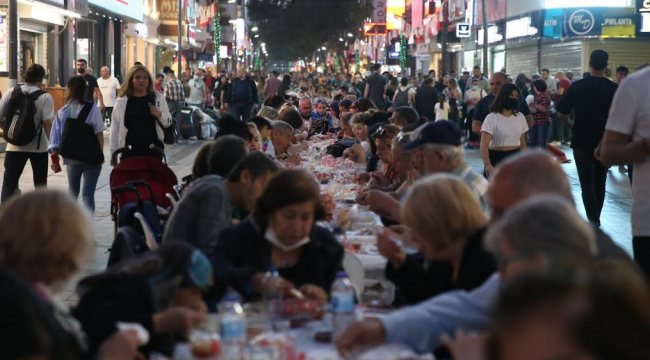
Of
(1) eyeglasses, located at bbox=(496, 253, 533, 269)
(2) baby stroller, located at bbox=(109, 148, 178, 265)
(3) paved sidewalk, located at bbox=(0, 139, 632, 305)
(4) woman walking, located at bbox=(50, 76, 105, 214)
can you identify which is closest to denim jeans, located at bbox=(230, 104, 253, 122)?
(3) paved sidewalk, located at bbox=(0, 139, 632, 305)

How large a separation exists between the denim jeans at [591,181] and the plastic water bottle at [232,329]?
25.0 feet

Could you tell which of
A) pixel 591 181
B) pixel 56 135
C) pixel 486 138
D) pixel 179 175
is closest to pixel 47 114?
pixel 56 135

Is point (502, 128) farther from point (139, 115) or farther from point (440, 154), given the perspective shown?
point (440, 154)

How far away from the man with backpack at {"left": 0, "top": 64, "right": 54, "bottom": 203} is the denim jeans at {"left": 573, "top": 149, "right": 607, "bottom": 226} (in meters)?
6.00

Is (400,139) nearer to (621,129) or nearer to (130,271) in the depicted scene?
(621,129)

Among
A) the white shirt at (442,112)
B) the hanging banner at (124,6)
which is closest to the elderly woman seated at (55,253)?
the white shirt at (442,112)

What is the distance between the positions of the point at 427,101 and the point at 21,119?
17644 mm

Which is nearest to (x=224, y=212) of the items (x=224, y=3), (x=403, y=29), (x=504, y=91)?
(x=504, y=91)

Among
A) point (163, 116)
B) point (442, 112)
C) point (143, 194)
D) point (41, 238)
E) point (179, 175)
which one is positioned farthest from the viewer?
point (442, 112)

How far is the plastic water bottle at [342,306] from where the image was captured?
3973 millimetres

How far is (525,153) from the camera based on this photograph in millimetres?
4375

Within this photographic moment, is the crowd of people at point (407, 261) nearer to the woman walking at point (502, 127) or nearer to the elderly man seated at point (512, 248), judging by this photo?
the elderly man seated at point (512, 248)

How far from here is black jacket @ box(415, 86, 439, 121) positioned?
90.1 feet

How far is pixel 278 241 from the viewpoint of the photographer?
16.3ft
